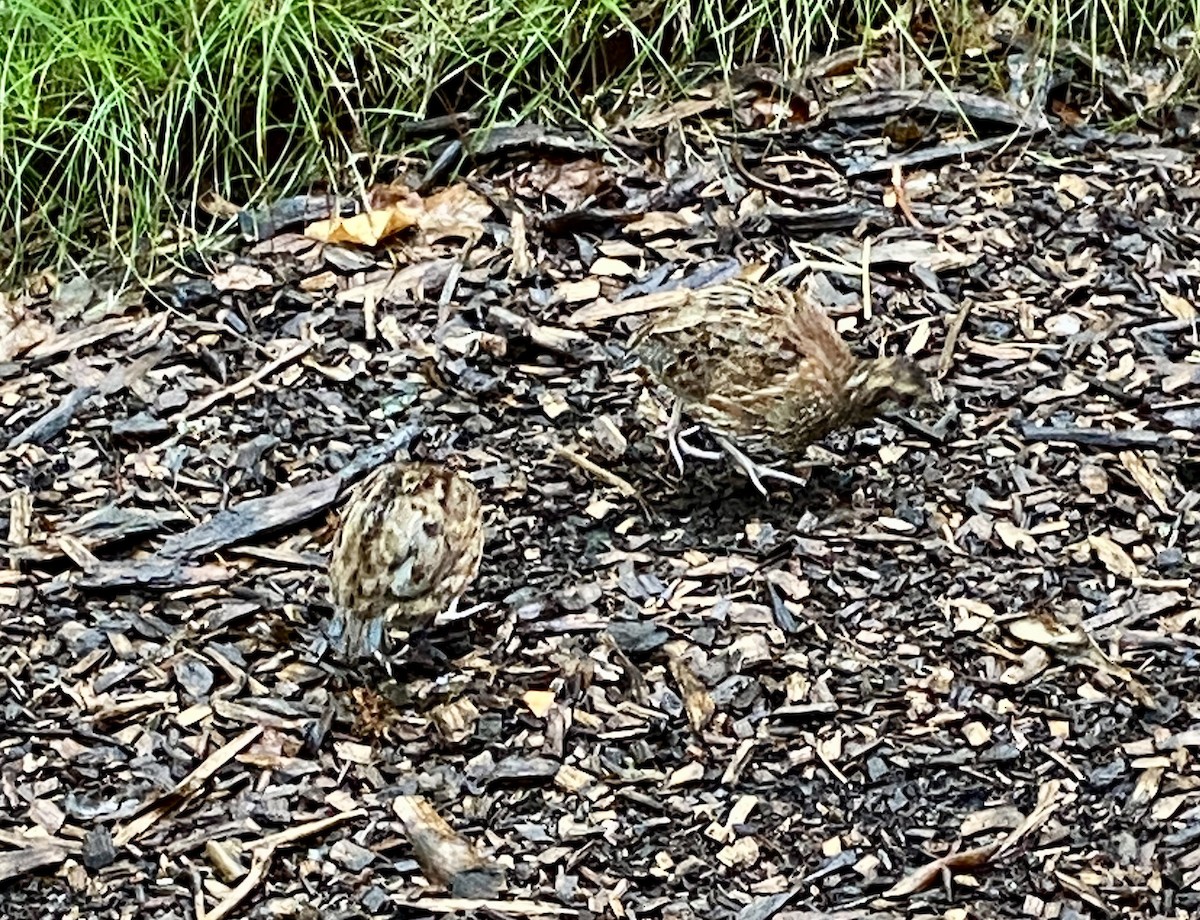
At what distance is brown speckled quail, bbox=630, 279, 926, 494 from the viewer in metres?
4.00

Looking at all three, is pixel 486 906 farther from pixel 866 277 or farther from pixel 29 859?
pixel 866 277

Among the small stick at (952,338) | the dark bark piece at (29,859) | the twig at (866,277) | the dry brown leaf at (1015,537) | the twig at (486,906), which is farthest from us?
the twig at (866,277)

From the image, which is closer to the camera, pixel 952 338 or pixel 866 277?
pixel 952 338

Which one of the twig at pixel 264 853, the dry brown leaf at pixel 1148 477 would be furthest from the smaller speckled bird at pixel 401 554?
the dry brown leaf at pixel 1148 477

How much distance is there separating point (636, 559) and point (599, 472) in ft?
0.98

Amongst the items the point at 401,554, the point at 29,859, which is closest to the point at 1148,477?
the point at 401,554

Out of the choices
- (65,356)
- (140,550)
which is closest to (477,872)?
(140,550)

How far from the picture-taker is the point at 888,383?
4004 millimetres

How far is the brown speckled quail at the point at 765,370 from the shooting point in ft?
13.1

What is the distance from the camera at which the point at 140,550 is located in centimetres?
412

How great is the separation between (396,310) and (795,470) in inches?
46.4

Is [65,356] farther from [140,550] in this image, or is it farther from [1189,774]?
[1189,774]

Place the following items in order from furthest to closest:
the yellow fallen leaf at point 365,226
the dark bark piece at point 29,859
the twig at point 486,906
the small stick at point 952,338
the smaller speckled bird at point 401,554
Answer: the yellow fallen leaf at point 365,226, the small stick at point 952,338, the smaller speckled bird at point 401,554, the dark bark piece at point 29,859, the twig at point 486,906

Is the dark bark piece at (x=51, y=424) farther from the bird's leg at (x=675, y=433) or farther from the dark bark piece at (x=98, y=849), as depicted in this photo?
the bird's leg at (x=675, y=433)
